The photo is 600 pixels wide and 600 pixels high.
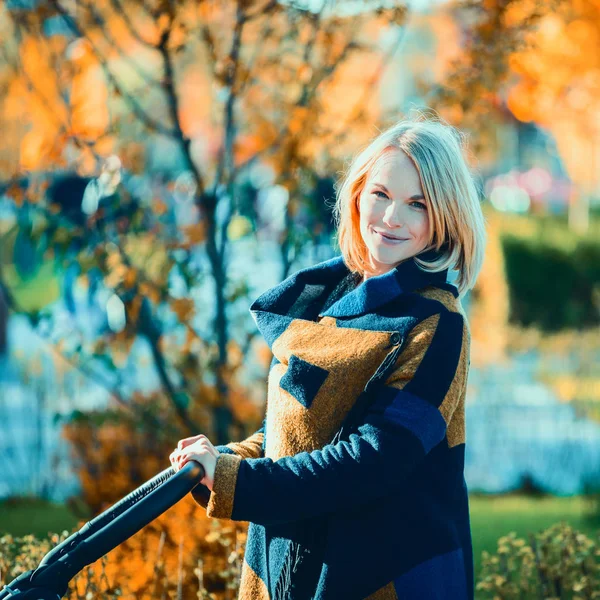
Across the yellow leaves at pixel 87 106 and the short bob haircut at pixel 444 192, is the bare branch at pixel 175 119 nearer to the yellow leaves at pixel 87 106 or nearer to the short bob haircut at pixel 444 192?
the yellow leaves at pixel 87 106

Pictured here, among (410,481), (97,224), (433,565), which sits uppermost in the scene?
(97,224)

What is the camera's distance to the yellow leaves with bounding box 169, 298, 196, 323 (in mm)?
4289

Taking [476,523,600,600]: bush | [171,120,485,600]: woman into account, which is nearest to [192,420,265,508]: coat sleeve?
[171,120,485,600]: woman

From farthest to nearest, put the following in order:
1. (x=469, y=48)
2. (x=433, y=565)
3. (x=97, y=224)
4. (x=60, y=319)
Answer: (x=60, y=319) < (x=469, y=48) < (x=97, y=224) < (x=433, y=565)

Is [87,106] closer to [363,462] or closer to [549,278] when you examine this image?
[549,278]

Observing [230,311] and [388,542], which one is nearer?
[388,542]

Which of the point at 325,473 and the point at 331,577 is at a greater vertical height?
the point at 325,473

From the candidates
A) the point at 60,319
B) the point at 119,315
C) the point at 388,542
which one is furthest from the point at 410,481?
the point at 60,319

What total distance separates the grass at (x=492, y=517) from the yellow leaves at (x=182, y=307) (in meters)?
1.18

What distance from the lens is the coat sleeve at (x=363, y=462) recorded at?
5.51 feet

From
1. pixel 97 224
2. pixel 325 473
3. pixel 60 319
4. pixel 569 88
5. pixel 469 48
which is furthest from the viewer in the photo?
pixel 569 88

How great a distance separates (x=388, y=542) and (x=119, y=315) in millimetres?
3210

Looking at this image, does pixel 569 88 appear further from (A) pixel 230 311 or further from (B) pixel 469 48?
(A) pixel 230 311

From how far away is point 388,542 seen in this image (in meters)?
1.78
